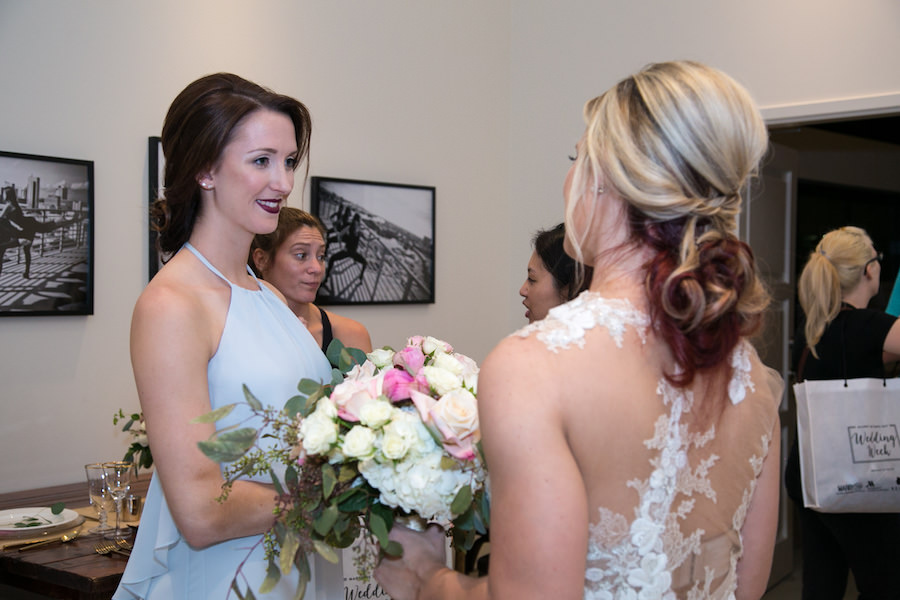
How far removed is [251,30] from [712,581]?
11.0 ft

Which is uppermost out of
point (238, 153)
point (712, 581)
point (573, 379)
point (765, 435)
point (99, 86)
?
point (99, 86)

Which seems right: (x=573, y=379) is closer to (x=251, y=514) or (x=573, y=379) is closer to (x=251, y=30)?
(x=251, y=514)

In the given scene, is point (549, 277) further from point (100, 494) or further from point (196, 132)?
point (100, 494)

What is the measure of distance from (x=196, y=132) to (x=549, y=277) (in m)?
1.29

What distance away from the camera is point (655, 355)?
1.12 metres

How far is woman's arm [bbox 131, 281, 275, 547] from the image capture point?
1.46 meters

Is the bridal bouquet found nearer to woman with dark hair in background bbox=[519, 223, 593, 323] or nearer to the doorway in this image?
woman with dark hair in background bbox=[519, 223, 593, 323]

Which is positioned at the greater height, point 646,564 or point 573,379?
point 573,379

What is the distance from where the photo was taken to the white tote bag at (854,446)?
302 cm

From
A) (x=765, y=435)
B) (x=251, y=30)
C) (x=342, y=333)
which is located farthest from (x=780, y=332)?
(x=765, y=435)

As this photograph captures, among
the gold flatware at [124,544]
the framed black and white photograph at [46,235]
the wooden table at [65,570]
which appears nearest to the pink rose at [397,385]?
the wooden table at [65,570]

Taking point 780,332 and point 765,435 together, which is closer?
point 765,435

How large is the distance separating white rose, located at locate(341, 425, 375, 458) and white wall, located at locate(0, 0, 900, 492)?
2.27 meters

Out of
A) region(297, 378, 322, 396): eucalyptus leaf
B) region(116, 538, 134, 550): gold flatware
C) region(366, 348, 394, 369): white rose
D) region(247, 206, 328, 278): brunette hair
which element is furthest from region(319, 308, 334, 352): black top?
region(297, 378, 322, 396): eucalyptus leaf
